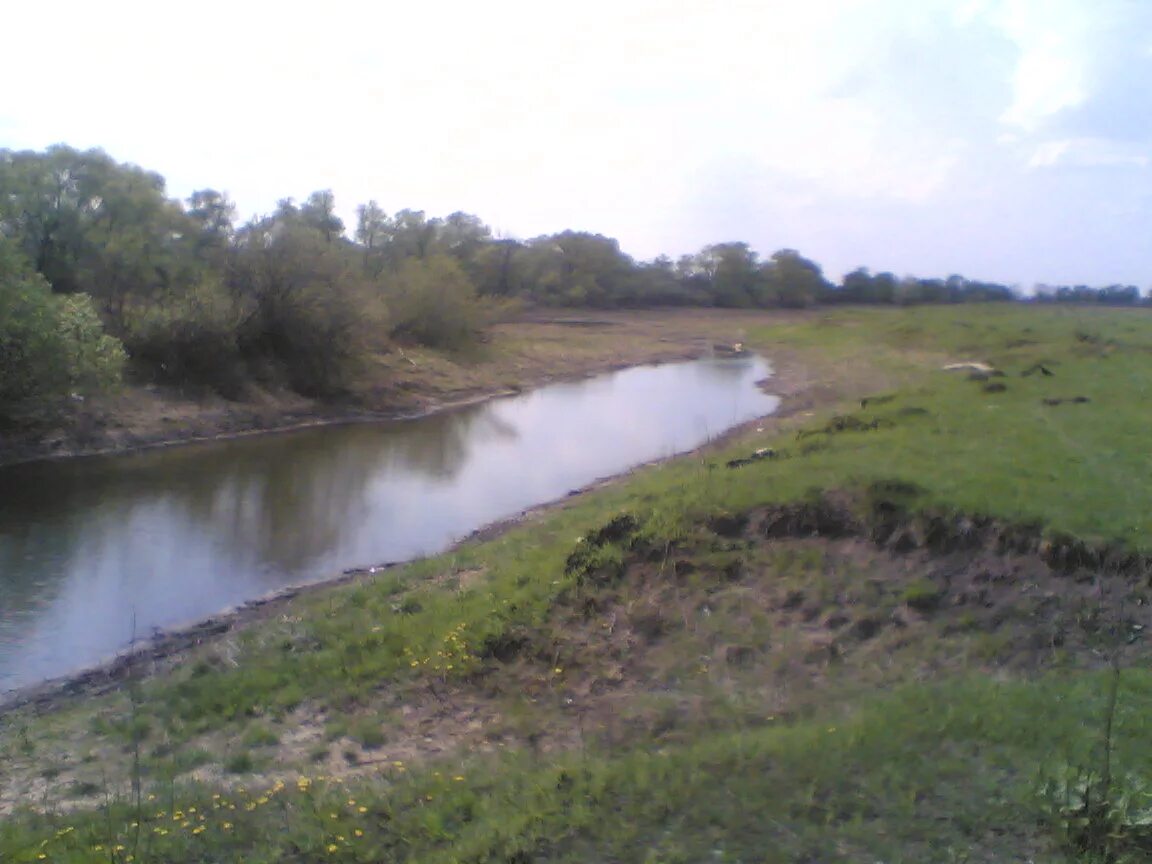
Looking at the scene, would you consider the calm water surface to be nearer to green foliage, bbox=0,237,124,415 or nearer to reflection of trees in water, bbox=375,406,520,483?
reflection of trees in water, bbox=375,406,520,483

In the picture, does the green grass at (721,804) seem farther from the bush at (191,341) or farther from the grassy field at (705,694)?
the bush at (191,341)

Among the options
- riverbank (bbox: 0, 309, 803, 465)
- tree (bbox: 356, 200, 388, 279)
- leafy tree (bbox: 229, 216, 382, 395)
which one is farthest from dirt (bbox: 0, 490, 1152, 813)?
tree (bbox: 356, 200, 388, 279)

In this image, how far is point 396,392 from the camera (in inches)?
1368

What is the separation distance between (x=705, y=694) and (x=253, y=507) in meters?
13.2

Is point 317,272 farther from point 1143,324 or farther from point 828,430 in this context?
point 1143,324

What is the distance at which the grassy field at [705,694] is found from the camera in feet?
18.2

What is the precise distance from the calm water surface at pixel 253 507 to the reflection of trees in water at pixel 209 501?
50 mm

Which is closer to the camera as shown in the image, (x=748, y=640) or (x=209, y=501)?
(x=748, y=640)

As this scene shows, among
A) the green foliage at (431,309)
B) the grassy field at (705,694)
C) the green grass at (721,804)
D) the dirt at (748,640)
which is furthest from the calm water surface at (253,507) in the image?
the green foliage at (431,309)

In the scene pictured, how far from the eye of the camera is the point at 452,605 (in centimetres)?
1167

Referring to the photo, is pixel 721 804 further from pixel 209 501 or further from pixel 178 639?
pixel 209 501

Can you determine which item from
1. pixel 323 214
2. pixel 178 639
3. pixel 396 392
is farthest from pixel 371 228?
pixel 178 639

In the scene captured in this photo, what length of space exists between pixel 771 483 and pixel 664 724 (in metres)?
5.31

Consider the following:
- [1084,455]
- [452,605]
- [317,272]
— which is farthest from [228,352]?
[1084,455]
